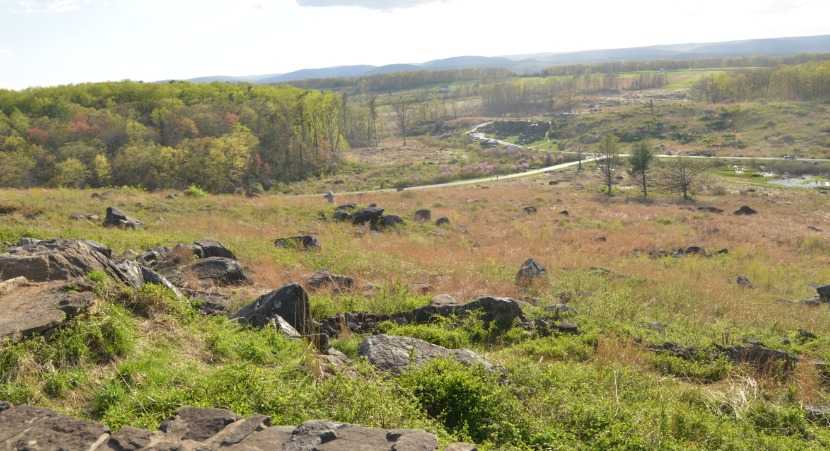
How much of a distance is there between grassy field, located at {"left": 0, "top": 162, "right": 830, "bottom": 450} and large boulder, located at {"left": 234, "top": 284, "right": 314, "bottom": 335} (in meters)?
0.95

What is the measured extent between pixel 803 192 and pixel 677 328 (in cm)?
5998

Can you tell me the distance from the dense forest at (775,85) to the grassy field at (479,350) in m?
117

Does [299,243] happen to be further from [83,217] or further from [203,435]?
[203,435]

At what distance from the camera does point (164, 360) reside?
27.4 ft

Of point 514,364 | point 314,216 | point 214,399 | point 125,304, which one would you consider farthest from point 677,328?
point 314,216

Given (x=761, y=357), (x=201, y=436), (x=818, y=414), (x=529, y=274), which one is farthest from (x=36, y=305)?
(x=529, y=274)

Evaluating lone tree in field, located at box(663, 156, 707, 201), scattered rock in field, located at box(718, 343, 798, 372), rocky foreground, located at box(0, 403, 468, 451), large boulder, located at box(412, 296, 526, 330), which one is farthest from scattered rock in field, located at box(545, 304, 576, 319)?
lone tree in field, located at box(663, 156, 707, 201)

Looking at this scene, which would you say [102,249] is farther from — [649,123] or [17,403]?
[649,123]

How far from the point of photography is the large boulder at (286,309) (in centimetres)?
1164

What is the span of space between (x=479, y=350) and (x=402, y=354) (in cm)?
244

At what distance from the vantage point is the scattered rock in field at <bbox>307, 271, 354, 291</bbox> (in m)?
16.3

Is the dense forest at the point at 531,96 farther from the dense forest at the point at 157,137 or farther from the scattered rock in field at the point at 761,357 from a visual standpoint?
the scattered rock in field at the point at 761,357

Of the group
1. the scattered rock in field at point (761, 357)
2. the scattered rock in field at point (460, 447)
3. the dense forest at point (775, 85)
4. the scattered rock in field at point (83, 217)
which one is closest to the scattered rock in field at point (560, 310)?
the scattered rock in field at point (761, 357)

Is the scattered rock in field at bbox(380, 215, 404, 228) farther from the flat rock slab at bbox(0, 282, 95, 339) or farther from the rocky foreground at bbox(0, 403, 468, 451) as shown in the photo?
the rocky foreground at bbox(0, 403, 468, 451)
